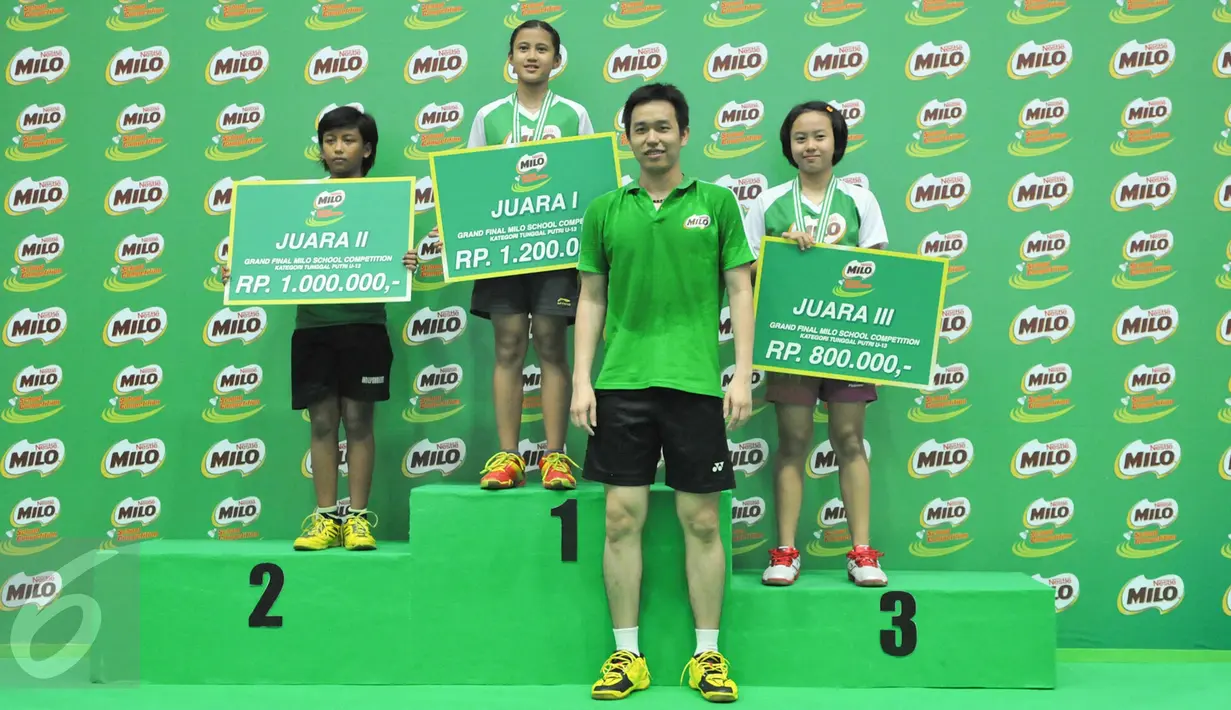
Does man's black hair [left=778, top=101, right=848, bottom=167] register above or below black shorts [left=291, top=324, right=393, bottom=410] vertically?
above

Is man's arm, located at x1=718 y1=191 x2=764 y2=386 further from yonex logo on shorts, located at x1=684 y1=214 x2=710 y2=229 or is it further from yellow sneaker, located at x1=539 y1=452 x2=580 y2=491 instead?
yellow sneaker, located at x1=539 y1=452 x2=580 y2=491

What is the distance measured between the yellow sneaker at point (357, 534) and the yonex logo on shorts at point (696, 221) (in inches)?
61.5

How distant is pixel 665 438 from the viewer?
3109 millimetres

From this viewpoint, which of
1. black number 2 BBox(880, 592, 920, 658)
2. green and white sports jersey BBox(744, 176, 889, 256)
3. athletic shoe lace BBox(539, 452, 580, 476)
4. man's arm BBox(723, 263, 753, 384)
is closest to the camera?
man's arm BBox(723, 263, 753, 384)

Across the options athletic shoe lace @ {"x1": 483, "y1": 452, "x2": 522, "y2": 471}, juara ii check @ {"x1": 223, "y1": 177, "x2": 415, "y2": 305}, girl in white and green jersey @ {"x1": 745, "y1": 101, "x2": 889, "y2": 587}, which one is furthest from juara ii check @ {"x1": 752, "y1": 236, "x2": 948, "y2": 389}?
juara ii check @ {"x1": 223, "y1": 177, "x2": 415, "y2": 305}

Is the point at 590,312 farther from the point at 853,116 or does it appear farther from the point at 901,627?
the point at 853,116

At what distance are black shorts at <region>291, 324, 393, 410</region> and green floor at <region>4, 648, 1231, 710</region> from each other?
2.98ft

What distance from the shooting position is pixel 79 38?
4.25 meters

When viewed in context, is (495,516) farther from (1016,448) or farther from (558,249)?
(1016,448)

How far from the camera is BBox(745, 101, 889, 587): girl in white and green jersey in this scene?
3549 mm

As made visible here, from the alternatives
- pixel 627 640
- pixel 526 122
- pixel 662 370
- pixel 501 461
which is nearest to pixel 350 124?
pixel 526 122

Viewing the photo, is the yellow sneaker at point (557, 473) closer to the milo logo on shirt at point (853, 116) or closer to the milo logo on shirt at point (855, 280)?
the milo logo on shirt at point (855, 280)

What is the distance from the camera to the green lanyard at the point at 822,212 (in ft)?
11.7

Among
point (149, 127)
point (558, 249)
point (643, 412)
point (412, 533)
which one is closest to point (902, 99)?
point (558, 249)
